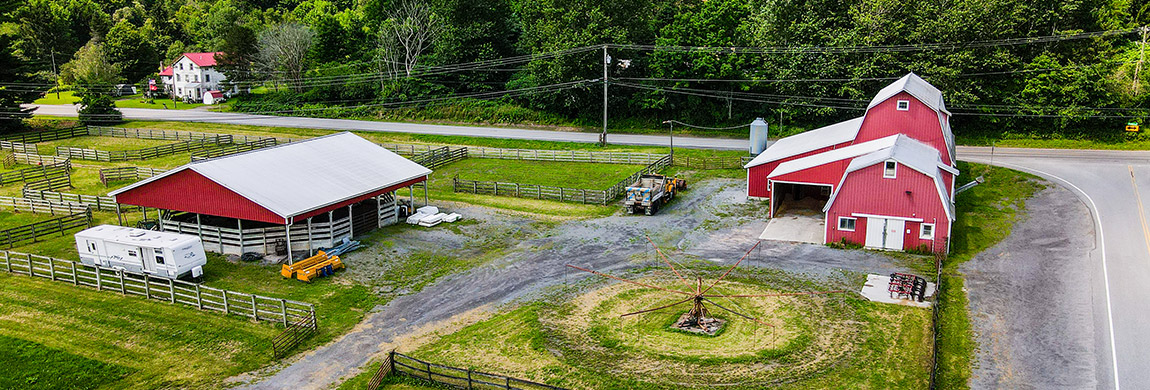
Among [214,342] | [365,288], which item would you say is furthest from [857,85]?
[214,342]

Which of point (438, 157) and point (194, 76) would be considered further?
point (194, 76)

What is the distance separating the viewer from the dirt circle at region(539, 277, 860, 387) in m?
22.6

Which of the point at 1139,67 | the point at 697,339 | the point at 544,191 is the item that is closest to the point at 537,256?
the point at 697,339

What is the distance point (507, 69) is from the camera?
83625 millimetres

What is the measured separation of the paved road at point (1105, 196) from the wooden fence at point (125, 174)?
22860 mm

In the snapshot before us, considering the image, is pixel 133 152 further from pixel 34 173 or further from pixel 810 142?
pixel 810 142

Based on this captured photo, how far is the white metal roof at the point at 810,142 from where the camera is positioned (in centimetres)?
4453

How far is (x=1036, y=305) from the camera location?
90.7 feet

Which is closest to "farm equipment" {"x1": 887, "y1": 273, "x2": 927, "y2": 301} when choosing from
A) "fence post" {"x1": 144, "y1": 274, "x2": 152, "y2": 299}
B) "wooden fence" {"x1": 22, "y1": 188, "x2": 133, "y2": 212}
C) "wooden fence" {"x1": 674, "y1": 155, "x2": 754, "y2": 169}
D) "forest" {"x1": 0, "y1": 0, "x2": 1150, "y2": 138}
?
"wooden fence" {"x1": 674, "y1": 155, "x2": 754, "y2": 169}

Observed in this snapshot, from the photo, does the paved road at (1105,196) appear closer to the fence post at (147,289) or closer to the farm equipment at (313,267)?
the farm equipment at (313,267)

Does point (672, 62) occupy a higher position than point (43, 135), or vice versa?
point (672, 62)

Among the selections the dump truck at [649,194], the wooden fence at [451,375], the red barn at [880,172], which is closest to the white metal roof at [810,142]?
the red barn at [880,172]

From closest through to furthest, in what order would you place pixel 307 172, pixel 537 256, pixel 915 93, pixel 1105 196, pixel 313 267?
pixel 313 267
pixel 537 256
pixel 307 172
pixel 1105 196
pixel 915 93

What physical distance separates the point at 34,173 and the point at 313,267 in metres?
34.4
